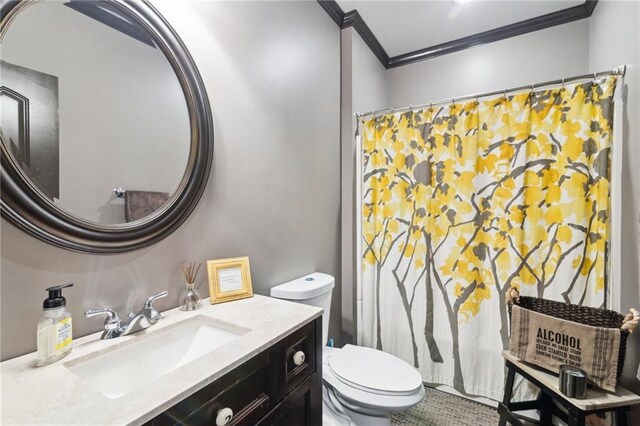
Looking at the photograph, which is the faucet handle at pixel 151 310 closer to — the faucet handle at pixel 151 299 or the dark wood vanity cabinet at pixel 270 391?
the faucet handle at pixel 151 299

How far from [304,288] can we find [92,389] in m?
0.98

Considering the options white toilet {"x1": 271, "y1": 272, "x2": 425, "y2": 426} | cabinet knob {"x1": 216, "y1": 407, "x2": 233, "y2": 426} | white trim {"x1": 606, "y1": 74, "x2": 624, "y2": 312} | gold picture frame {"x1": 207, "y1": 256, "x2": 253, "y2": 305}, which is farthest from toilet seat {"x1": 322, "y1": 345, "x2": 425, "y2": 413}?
white trim {"x1": 606, "y1": 74, "x2": 624, "y2": 312}

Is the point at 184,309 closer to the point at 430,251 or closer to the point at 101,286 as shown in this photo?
the point at 101,286

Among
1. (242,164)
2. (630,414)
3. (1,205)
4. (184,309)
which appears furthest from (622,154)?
(1,205)

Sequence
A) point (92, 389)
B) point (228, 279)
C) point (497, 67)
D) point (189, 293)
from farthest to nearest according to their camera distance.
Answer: point (497, 67) < point (228, 279) < point (189, 293) < point (92, 389)

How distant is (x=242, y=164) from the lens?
1.33 metres

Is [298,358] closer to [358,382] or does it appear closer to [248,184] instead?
[358,382]

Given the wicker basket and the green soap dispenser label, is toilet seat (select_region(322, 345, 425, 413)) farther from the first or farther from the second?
the green soap dispenser label

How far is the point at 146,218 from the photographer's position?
95cm

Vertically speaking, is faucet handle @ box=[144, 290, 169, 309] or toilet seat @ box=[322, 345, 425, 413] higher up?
faucet handle @ box=[144, 290, 169, 309]

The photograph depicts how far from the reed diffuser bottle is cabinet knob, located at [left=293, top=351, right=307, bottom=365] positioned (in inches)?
16.4

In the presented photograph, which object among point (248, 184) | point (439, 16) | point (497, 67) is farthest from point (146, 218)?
point (497, 67)

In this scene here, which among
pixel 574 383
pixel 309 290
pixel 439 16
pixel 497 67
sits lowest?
pixel 574 383

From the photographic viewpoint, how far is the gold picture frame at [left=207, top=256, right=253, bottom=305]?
1122 mm
